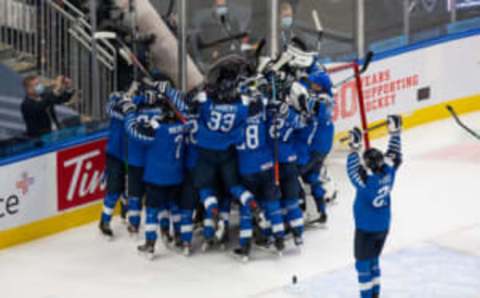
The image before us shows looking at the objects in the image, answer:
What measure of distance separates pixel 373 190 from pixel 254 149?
162cm

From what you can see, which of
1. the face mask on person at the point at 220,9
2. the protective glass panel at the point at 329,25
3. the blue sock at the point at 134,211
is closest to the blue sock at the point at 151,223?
the blue sock at the point at 134,211

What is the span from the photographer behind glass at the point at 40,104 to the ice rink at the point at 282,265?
36.9 inches

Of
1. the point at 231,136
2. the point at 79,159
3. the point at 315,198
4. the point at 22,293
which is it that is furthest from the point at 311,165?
the point at 22,293

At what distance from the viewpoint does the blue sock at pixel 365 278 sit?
898cm

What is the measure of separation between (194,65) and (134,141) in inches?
73.9

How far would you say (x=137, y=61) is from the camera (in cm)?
1112

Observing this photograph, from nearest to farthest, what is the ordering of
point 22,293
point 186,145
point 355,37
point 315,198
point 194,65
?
point 22,293, point 186,145, point 315,198, point 194,65, point 355,37

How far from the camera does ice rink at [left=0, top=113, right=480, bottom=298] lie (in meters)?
9.65

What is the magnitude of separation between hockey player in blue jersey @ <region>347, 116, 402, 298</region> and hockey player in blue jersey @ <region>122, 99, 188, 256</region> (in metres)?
1.87

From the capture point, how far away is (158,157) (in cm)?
1023

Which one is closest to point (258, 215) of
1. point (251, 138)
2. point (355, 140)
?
point (251, 138)

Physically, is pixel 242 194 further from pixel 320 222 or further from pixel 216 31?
pixel 216 31

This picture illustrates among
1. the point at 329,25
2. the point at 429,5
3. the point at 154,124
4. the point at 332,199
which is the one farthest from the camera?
the point at 429,5

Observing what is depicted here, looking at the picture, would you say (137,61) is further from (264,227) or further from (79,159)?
(264,227)
